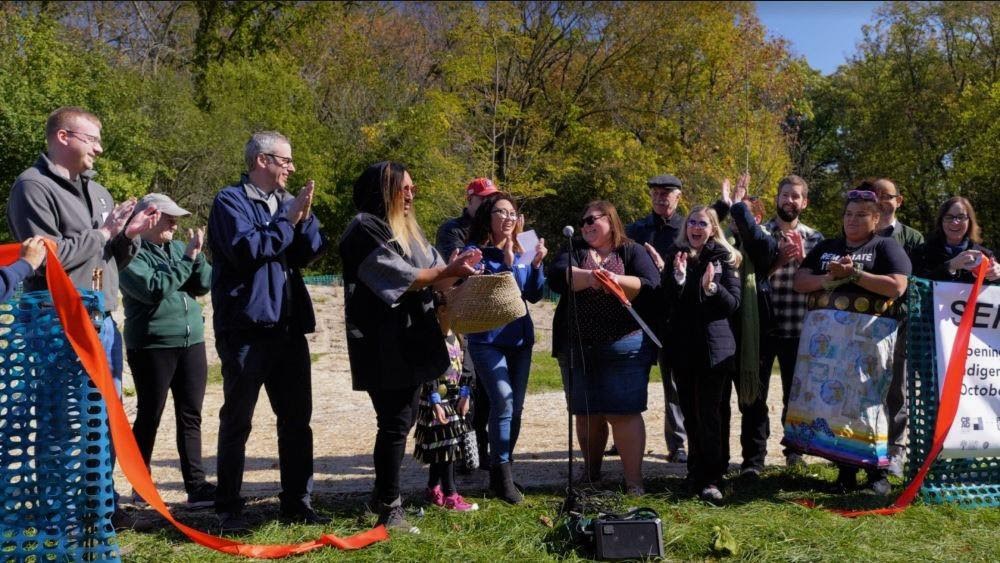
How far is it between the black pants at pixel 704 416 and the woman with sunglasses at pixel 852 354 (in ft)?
1.79

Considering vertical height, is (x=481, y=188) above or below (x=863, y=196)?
above

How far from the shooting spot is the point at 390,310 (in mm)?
4742

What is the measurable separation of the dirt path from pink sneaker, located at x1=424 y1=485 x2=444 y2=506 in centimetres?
58

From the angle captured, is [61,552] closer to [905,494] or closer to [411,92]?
[905,494]

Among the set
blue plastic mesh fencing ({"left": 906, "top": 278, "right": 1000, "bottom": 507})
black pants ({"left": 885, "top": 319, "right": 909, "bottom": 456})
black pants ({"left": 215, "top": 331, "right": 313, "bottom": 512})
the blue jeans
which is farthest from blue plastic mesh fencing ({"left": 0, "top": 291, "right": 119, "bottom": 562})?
black pants ({"left": 885, "top": 319, "right": 909, "bottom": 456})

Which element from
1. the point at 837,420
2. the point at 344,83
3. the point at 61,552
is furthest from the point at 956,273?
the point at 344,83

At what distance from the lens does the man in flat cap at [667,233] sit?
265 inches

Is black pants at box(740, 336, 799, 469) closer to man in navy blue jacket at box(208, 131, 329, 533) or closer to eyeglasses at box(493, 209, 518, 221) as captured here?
eyeglasses at box(493, 209, 518, 221)

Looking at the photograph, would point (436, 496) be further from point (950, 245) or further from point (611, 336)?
point (950, 245)

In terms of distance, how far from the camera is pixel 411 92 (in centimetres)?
3219

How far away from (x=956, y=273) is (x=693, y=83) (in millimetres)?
27275

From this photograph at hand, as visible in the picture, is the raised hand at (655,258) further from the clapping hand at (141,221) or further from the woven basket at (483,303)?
the clapping hand at (141,221)

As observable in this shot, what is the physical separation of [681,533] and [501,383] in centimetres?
150

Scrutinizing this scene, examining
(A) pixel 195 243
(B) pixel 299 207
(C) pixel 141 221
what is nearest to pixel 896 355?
(B) pixel 299 207
